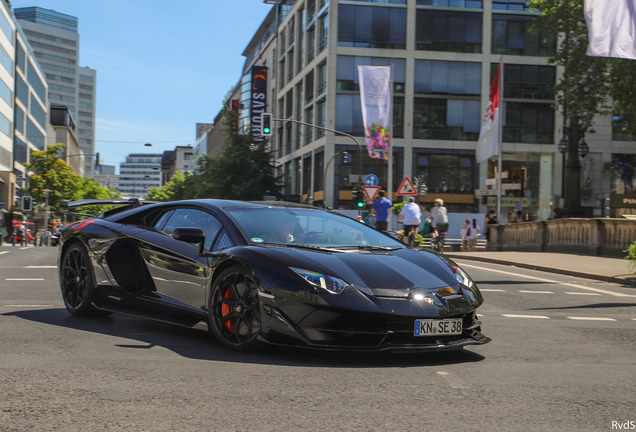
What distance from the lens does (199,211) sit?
18.9 ft

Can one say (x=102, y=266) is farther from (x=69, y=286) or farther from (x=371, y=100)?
(x=371, y=100)

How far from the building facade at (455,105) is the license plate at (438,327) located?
39.6 metres

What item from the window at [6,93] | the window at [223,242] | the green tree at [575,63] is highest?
the window at [6,93]

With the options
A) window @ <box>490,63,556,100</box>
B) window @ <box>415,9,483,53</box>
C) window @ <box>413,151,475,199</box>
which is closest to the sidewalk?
window @ <box>413,151,475,199</box>

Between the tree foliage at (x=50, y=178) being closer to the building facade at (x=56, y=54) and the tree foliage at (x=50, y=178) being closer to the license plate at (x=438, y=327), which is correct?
the license plate at (x=438, y=327)

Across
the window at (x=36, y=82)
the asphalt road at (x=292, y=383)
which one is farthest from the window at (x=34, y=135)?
the asphalt road at (x=292, y=383)

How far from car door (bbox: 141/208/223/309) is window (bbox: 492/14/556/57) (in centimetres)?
4250

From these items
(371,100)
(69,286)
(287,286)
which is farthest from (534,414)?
(371,100)

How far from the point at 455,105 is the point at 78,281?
40.7m

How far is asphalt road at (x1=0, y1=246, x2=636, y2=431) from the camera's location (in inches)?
128

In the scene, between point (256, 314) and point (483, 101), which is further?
point (483, 101)

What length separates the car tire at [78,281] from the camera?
6.43m

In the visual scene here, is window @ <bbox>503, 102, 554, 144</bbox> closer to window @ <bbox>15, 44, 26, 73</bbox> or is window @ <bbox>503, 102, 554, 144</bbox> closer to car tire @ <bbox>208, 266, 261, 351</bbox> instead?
car tire @ <bbox>208, 266, 261, 351</bbox>

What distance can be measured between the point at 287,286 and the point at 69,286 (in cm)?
312
